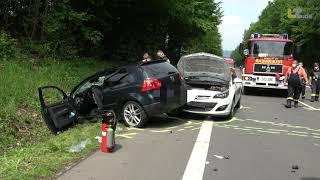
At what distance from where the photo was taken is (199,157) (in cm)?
936

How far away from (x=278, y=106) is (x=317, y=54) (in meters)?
50.6

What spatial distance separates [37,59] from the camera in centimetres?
2216

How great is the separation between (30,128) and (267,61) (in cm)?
1500

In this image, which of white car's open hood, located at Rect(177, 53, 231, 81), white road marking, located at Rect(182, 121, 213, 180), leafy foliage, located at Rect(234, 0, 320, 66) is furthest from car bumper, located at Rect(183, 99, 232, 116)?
leafy foliage, located at Rect(234, 0, 320, 66)

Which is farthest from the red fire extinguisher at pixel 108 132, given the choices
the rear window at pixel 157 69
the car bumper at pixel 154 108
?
the rear window at pixel 157 69

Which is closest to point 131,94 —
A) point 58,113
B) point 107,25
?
point 58,113

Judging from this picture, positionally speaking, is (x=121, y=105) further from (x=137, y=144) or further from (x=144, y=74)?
(x=137, y=144)

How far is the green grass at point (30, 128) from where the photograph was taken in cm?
809

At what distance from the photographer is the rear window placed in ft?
42.8

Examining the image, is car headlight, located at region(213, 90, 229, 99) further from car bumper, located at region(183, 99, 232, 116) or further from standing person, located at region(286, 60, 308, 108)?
standing person, located at region(286, 60, 308, 108)

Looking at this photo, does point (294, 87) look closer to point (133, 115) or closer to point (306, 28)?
point (133, 115)

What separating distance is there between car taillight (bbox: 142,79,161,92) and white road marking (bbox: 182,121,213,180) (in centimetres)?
140

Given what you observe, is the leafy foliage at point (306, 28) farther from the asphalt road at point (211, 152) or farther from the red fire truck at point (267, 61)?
the asphalt road at point (211, 152)

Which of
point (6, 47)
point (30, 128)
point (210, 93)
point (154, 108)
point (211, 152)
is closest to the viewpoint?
point (211, 152)
